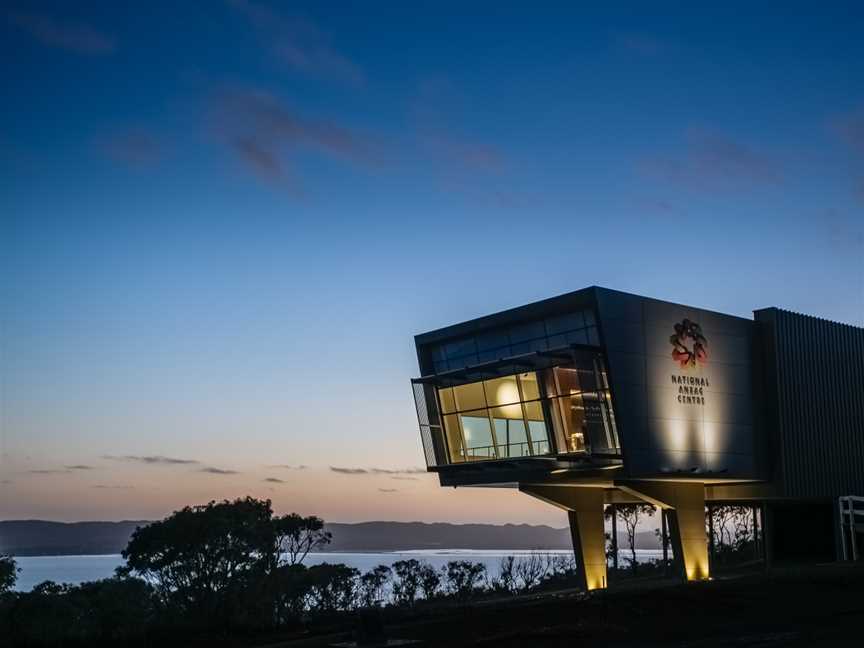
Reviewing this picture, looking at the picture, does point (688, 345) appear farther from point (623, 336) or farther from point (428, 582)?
point (428, 582)

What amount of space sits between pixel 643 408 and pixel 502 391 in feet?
20.4

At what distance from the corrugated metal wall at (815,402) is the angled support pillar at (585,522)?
367 inches

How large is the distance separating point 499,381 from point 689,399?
8.62 meters

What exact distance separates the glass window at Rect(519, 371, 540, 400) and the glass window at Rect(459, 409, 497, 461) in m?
3.01

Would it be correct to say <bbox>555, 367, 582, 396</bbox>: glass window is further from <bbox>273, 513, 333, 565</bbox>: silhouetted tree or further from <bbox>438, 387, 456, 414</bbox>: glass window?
<bbox>273, 513, 333, 565</bbox>: silhouetted tree

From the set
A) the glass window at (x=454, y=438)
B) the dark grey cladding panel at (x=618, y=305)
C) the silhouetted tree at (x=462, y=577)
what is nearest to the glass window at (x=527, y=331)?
the dark grey cladding panel at (x=618, y=305)

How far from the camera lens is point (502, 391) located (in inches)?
1606

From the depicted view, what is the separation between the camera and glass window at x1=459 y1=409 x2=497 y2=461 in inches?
1656

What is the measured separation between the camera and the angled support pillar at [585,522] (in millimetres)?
45438

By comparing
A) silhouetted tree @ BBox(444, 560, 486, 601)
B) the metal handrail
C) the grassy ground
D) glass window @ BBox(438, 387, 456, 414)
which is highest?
glass window @ BBox(438, 387, 456, 414)

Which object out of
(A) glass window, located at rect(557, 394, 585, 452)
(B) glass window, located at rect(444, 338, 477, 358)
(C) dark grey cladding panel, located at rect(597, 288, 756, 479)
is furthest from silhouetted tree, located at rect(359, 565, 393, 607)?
(C) dark grey cladding panel, located at rect(597, 288, 756, 479)

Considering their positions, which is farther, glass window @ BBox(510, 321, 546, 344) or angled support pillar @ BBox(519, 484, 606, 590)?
angled support pillar @ BBox(519, 484, 606, 590)

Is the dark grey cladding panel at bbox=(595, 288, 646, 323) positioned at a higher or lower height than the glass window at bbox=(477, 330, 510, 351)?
higher

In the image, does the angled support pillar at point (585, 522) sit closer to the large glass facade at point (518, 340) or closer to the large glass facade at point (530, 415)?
the large glass facade at point (530, 415)
